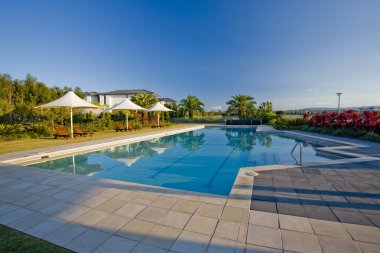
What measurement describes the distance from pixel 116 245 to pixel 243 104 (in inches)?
1084

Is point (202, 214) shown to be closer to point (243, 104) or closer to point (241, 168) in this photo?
point (241, 168)

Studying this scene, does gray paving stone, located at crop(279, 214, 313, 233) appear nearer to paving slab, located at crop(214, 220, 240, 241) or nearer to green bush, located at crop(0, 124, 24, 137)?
paving slab, located at crop(214, 220, 240, 241)

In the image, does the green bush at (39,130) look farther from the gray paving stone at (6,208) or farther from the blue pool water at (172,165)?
the gray paving stone at (6,208)

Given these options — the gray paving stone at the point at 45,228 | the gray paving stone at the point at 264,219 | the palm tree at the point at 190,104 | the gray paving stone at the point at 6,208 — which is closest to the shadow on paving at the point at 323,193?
the gray paving stone at the point at 264,219

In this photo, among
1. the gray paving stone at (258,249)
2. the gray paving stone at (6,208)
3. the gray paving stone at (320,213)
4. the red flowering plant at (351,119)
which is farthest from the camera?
the red flowering plant at (351,119)

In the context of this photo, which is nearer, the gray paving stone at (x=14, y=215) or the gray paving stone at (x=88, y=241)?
the gray paving stone at (x=88, y=241)

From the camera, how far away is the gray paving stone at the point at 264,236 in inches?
85.6

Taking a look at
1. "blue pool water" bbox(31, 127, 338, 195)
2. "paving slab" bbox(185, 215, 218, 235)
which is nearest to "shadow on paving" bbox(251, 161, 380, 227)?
"paving slab" bbox(185, 215, 218, 235)

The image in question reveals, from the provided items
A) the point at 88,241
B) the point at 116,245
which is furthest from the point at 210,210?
the point at 88,241

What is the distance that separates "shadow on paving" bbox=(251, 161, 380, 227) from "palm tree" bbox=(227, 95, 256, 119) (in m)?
23.1

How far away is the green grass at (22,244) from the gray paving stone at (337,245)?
2923 mm

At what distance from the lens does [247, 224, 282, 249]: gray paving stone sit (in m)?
2.17

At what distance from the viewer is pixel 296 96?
2873 cm

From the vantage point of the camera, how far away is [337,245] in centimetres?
215
